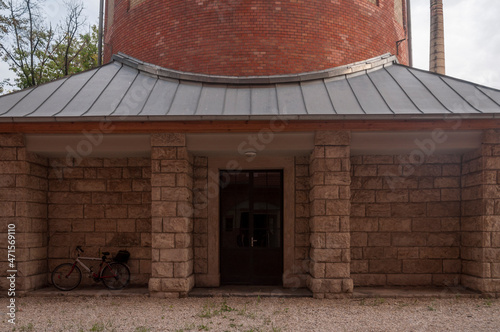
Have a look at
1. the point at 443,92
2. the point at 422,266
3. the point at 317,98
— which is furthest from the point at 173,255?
the point at 443,92

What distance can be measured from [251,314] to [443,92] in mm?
5820

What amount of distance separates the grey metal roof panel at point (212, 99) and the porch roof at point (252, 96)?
19 millimetres

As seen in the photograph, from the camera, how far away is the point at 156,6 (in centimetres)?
1062

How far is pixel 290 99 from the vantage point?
836cm

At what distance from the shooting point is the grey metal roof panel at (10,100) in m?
7.94

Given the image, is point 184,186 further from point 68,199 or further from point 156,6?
point 156,6

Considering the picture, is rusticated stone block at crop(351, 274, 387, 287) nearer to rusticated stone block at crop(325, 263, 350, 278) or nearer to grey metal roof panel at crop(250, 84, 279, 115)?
rusticated stone block at crop(325, 263, 350, 278)

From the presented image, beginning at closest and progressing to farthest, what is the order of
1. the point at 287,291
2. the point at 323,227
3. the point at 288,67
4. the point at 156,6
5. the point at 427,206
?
the point at 323,227 < the point at 287,291 < the point at 427,206 < the point at 288,67 < the point at 156,6

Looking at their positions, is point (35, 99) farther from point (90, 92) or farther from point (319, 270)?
point (319, 270)

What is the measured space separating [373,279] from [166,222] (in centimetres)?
456

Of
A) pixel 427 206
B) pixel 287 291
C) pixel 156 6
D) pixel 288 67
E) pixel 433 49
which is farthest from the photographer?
pixel 433 49

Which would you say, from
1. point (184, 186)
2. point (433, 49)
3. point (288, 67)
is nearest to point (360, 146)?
point (288, 67)

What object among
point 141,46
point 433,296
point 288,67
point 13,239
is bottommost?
point 433,296

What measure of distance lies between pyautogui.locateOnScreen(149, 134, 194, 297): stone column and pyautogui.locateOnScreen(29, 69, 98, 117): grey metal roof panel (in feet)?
6.48
